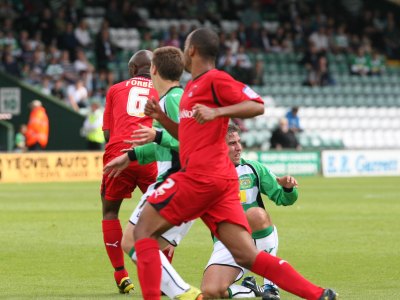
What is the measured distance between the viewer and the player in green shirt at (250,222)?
8625mm

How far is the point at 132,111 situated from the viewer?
9.43 meters

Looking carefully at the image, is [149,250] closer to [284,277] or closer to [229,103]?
[284,277]

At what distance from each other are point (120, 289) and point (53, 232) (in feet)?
18.1

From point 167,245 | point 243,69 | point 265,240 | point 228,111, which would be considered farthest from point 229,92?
point 243,69

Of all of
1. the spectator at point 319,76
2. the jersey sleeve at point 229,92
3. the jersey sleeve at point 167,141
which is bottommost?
the jersey sleeve at point 167,141

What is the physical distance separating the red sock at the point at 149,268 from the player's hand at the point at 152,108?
857mm

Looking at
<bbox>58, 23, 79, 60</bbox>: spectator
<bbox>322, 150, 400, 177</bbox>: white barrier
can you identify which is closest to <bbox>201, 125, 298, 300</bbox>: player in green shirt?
<bbox>322, 150, 400, 177</bbox>: white barrier

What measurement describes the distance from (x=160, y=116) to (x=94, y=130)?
70.4 feet

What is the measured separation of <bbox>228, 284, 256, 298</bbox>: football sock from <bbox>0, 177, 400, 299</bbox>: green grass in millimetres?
301

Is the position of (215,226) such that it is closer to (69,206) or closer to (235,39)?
(69,206)

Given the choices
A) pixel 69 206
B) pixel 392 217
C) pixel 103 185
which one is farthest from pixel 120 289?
pixel 69 206

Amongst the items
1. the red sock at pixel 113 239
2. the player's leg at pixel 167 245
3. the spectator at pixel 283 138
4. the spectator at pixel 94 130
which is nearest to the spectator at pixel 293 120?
the spectator at pixel 283 138

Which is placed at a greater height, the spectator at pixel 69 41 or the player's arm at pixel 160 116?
the spectator at pixel 69 41

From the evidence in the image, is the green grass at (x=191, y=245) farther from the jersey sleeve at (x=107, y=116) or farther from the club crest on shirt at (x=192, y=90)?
the club crest on shirt at (x=192, y=90)
